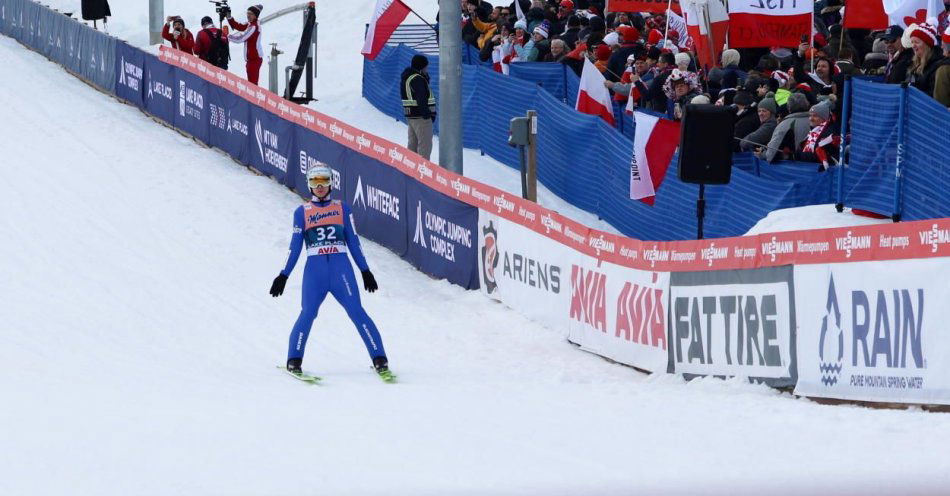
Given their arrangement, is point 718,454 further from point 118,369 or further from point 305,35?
point 305,35

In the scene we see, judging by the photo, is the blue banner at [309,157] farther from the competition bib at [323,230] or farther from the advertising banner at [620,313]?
the competition bib at [323,230]

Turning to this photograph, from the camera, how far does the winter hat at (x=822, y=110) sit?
46.7ft

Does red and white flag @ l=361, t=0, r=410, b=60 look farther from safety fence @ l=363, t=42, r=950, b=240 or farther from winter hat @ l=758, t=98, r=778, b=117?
winter hat @ l=758, t=98, r=778, b=117

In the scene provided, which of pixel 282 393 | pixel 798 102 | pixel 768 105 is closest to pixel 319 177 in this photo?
pixel 282 393

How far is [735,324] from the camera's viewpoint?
11.8 m

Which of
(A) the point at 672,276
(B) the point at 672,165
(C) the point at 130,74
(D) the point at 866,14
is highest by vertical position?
(D) the point at 866,14

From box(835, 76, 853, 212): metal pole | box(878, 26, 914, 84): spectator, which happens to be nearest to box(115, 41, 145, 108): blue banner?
box(878, 26, 914, 84): spectator

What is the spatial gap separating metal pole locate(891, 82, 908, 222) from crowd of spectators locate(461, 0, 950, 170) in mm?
262

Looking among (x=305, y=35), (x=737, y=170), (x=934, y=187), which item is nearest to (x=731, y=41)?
(x=737, y=170)

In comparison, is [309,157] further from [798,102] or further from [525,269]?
[798,102]

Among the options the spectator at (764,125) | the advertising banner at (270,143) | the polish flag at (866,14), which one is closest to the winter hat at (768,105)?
the spectator at (764,125)

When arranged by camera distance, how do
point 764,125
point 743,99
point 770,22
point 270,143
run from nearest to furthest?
point 764,125 → point 743,99 → point 770,22 → point 270,143

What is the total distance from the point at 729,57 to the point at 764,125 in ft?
6.92

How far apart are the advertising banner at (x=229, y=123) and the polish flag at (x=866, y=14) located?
30.3ft
